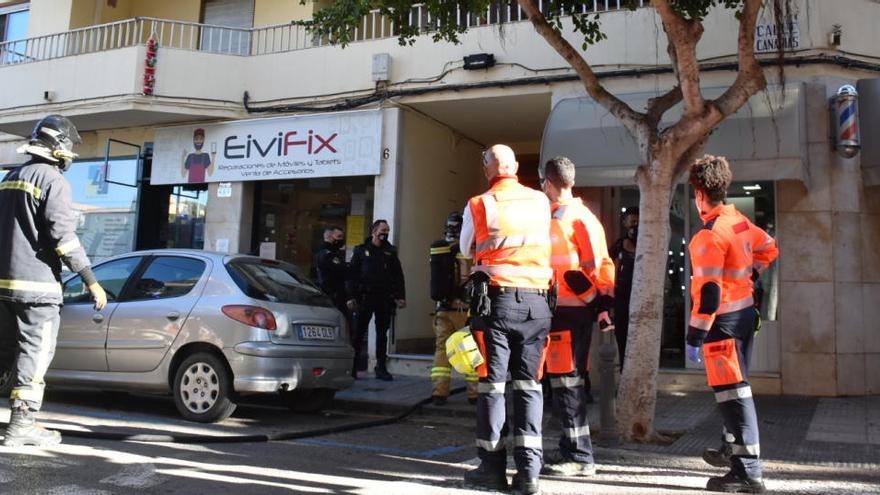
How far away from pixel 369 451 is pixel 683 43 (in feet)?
14.0

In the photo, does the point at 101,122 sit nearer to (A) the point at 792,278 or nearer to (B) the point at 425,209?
(B) the point at 425,209

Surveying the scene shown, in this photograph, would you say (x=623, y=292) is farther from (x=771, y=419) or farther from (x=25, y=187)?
(x=25, y=187)

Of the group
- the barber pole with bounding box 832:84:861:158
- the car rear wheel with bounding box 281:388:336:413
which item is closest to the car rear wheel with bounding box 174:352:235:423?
the car rear wheel with bounding box 281:388:336:413

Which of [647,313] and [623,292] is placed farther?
[623,292]

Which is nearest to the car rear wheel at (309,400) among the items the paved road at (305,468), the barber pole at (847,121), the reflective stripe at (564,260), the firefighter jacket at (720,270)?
the paved road at (305,468)

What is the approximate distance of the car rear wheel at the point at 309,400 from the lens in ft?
23.3

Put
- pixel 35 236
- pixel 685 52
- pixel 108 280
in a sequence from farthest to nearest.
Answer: pixel 108 280, pixel 685 52, pixel 35 236

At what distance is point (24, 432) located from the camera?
4848 millimetres

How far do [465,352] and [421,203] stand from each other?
284 inches

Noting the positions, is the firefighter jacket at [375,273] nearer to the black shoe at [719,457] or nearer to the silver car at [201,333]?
the silver car at [201,333]

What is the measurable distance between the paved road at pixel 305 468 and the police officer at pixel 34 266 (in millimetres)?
362

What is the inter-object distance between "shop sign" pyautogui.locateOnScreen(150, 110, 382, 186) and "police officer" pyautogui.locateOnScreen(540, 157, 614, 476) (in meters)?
6.24

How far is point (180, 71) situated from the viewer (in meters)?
11.3

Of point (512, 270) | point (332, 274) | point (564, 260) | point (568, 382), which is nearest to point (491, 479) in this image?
point (568, 382)
